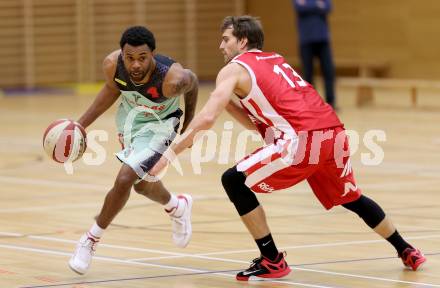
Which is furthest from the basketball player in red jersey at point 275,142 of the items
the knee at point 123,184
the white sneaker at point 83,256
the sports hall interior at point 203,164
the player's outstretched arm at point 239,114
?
the white sneaker at point 83,256

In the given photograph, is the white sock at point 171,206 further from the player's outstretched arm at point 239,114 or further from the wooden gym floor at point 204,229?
the player's outstretched arm at point 239,114

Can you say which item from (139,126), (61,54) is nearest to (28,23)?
(61,54)

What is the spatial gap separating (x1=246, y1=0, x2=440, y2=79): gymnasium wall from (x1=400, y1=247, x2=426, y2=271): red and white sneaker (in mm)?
15042

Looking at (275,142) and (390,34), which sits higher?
(275,142)

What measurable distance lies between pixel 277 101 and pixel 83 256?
1.45 meters

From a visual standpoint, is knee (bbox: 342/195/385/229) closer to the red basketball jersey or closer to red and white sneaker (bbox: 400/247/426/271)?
red and white sneaker (bbox: 400/247/426/271)

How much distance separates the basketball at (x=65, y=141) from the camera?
6754 millimetres

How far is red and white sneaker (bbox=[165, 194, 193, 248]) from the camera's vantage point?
7171mm

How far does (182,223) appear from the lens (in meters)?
7.28

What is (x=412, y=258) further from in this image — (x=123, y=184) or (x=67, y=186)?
(x=67, y=186)

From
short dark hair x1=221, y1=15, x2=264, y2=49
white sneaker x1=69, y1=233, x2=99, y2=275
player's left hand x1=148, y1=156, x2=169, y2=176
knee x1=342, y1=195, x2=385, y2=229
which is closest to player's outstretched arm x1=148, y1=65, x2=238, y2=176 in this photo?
player's left hand x1=148, y1=156, x2=169, y2=176

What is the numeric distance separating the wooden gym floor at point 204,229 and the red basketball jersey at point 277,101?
886 mm

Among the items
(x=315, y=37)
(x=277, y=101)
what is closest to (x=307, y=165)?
(x=277, y=101)

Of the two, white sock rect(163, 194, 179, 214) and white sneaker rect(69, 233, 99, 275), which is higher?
white sneaker rect(69, 233, 99, 275)
